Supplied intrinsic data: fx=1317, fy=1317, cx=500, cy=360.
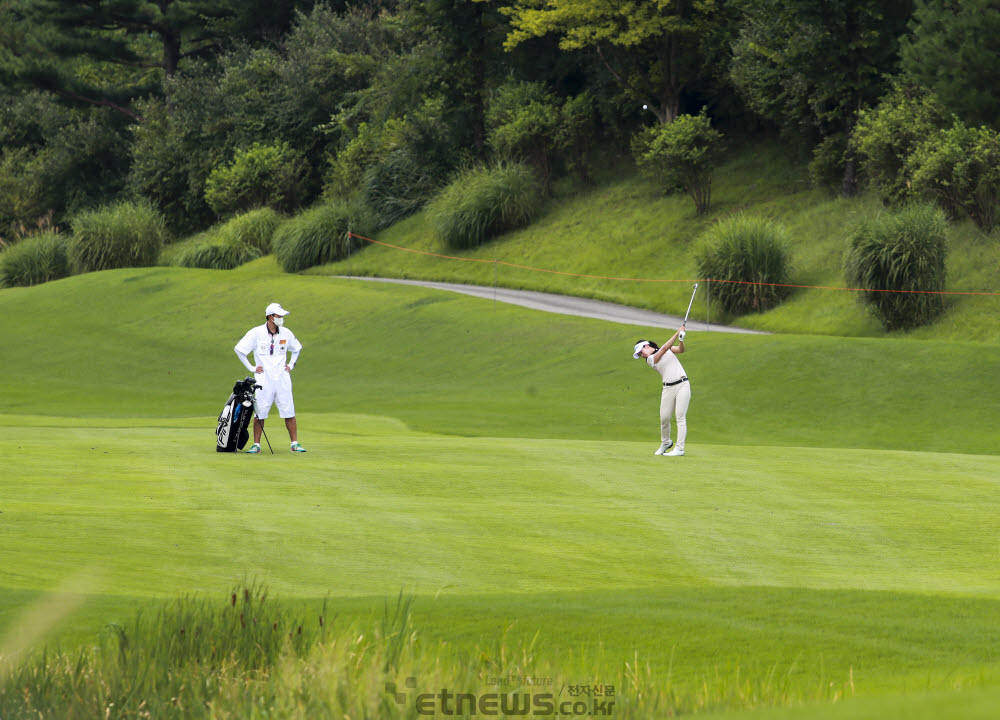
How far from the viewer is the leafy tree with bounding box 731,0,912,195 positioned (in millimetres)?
44438

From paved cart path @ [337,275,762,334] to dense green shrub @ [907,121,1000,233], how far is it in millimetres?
7084

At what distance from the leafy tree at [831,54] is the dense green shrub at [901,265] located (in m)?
10.9

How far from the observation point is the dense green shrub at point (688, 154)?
50.8 m

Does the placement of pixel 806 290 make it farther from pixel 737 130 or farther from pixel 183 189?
pixel 183 189

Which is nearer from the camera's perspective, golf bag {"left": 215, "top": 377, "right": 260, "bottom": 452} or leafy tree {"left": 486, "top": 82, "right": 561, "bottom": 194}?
golf bag {"left": 215, "top": 377, "right": 260, "bottom": 452}

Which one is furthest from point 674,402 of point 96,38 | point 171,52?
point 96,38

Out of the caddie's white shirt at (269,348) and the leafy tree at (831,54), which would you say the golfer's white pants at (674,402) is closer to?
the caddie's white shirt at (269,348)

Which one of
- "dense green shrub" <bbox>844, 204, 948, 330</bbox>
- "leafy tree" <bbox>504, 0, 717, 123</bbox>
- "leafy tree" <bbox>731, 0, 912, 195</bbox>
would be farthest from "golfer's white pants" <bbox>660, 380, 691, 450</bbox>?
"leafy tree" <bbox>504, 0, 717, 123</bbox>

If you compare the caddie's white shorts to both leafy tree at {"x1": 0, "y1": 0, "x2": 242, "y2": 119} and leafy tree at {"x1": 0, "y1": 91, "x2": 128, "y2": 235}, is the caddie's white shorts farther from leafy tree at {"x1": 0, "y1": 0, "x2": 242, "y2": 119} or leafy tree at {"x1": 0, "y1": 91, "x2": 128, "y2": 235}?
leafy tree at {"x1": 0, "y1": 0, "x2": 242, "y2": 119}

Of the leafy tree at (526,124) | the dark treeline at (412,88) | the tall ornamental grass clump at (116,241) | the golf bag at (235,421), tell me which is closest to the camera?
the golf bag at (235,421)

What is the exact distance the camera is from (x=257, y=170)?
6588 cm

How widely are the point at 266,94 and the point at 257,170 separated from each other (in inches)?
276

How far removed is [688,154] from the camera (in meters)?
50.5

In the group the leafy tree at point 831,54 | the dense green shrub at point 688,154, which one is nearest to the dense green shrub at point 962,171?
the leafy tree at point 831,54
